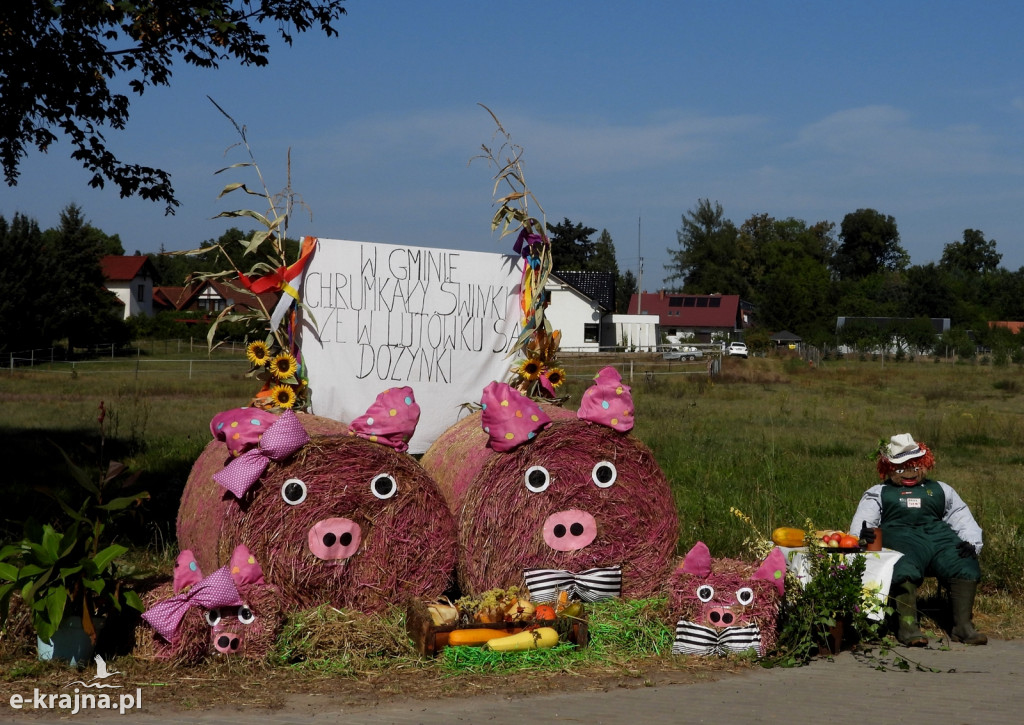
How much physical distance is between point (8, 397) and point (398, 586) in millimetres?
21237

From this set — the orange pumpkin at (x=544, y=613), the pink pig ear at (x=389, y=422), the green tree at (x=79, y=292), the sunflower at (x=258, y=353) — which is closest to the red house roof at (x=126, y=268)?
the green tree at (x=79, y=292)

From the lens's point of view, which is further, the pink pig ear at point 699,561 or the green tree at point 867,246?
the green tree at point 867,246

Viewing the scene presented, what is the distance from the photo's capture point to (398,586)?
20.3ft

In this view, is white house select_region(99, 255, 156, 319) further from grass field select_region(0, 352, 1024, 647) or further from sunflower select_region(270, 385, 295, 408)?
sunflower select_region(270, 385, 295, 408)

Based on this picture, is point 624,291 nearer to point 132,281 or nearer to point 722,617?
point 132,281

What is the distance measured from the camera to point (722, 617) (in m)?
6.08

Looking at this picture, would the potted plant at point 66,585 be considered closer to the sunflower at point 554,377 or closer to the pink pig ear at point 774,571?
the sunflower at point 554,377

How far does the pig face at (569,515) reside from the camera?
6.51 m

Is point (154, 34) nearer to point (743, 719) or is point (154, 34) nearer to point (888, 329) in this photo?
point (743, 719)

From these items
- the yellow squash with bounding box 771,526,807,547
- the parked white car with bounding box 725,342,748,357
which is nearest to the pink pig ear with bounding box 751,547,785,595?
the yellow squash with bounding box 771,526,807,547

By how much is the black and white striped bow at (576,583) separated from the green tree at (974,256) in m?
115

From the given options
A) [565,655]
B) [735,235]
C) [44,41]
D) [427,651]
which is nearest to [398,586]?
[427,651]

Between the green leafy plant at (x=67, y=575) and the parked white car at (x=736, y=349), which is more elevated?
the parked white car at (x=736, y=349)

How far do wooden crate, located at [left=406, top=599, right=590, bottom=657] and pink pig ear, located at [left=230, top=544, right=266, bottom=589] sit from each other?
2.89 feet
